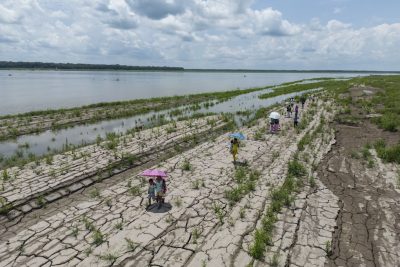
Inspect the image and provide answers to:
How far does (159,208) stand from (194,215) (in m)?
1.14

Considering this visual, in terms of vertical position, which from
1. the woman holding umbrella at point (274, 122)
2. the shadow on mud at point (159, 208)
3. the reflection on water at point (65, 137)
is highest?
the woman holding umbrella at point (274, 122)

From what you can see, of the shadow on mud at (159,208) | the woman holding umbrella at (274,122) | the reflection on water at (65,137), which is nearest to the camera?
the shadow on mud at (159,208)

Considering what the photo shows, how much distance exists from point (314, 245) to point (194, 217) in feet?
10.6

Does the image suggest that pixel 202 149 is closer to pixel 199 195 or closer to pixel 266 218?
pixel 199 195

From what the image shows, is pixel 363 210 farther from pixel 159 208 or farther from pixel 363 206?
pixel 159 208

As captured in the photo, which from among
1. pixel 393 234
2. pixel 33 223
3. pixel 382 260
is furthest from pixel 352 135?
pixel 33 223

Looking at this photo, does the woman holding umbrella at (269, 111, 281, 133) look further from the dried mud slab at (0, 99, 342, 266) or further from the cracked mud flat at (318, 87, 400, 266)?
the dried mud slab at (0, 99, 342, 266)

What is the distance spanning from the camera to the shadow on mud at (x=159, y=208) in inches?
363

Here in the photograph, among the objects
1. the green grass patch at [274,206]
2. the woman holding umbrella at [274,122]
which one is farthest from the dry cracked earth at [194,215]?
the woman holding umbrella at [274,122]

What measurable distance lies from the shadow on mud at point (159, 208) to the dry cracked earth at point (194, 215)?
0.07 metres

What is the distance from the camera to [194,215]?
8.95 meters

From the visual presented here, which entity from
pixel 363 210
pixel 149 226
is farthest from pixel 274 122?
pixel 149 226

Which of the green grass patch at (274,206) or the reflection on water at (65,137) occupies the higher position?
the green grass patch at (274,206)

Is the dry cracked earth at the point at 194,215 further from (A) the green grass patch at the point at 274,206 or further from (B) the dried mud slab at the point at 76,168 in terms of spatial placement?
(A) the green grass patch at the point at 274,206
